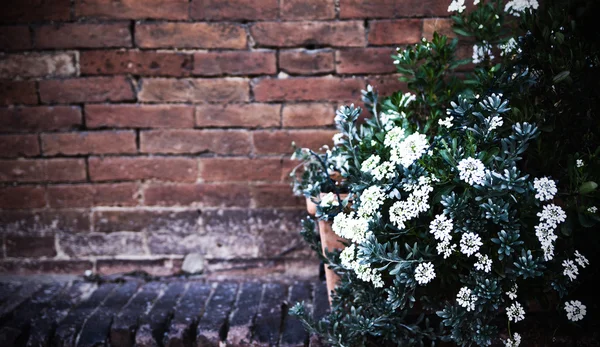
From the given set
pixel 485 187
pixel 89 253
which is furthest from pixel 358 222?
pixel 89 253

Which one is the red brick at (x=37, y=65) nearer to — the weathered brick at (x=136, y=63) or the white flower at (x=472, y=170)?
the weathered brick at (x=136, y=63)

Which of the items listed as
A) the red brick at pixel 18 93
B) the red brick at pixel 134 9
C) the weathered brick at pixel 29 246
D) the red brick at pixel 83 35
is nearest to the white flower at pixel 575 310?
the red brick at pixel 134 9

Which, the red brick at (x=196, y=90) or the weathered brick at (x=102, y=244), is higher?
the red brick at (x=196, y=90)

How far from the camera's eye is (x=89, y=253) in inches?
79.1

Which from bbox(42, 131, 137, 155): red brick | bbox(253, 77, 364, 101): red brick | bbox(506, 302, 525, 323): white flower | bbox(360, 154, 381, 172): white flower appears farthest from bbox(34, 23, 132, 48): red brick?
bbox(506, 302, 525, 323): white flower

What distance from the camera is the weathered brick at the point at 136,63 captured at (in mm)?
1891

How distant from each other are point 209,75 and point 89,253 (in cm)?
90

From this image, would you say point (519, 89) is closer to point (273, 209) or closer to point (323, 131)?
point (323, 131)

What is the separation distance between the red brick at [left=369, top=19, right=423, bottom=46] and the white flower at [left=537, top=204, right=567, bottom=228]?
0.91 meters

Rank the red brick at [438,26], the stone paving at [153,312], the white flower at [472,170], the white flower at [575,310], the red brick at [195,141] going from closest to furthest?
the white flower at [472,170]
the white flower at [575,310]
the stone paving at [153,312]
the red brick at [438,26]
the red brick at [195,141]

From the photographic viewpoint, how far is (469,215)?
122cm

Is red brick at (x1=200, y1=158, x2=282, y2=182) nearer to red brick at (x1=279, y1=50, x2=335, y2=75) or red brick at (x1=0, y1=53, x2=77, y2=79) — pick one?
red brick at (x1=279, y1=50, x2=335, y2=75)

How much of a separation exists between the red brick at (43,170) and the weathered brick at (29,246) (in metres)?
0.24

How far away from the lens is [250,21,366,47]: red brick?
6.09 ft
